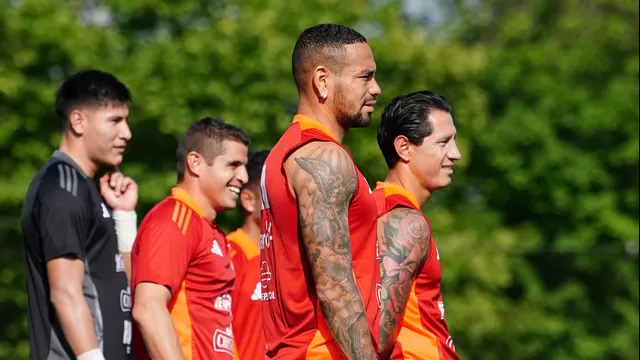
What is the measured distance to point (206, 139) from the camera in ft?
22.2

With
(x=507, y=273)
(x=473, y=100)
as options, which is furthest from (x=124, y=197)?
(x=473, y=100)

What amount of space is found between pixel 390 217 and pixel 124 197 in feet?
6.30

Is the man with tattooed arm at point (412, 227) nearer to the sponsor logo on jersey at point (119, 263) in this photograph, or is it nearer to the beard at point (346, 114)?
the beard at point (346, 114)

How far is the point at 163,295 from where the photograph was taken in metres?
5.81

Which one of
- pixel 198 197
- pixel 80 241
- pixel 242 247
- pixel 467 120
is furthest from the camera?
pixel 467 120

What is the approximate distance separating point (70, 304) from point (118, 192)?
1.23m

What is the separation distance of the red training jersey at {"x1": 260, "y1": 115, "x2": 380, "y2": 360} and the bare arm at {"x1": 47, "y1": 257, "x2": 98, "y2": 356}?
143 cm

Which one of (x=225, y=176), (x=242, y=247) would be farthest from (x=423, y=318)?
(x=242, y=247)

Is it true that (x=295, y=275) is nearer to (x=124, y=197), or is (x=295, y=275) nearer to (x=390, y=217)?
(x=390, y=217)

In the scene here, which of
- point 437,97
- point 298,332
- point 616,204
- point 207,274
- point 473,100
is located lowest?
point 298,332

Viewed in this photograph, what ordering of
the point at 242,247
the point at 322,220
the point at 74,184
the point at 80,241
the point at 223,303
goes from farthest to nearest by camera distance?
1. the point at 242,247
2. the point at 223,303
3. the point at 74,184
4. the point at 80,241
5. the point at 322,220

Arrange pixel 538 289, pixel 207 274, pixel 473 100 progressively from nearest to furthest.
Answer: pixel 207 274 < pixel 538 289 < pixel 473 100

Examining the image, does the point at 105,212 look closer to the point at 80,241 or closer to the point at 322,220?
the point at 80,241

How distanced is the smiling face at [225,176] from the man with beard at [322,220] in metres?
1.95
